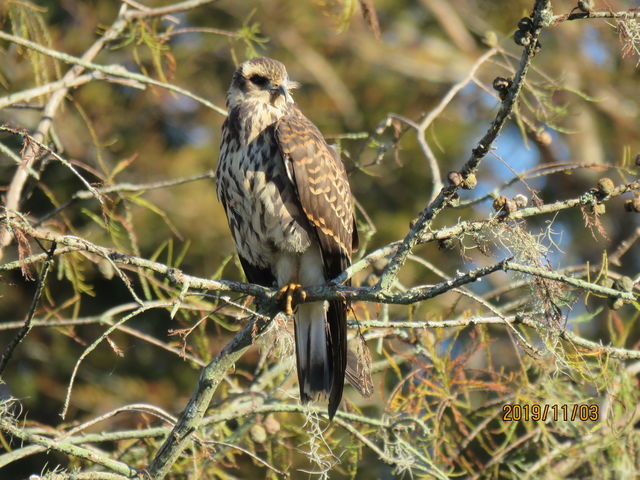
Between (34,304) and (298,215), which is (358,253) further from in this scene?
(34,304)

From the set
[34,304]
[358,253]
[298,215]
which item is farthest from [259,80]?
[34,304]

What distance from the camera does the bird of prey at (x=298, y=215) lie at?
3.87m

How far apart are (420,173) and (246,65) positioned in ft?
13.7

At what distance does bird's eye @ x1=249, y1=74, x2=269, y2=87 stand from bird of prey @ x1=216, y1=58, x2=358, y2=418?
0.81 feet

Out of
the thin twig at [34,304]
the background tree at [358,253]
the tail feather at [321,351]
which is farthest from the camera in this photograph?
the tail feather at [321,351]

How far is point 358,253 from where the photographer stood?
577 cm

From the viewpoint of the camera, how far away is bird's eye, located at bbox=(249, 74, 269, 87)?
4438 mm

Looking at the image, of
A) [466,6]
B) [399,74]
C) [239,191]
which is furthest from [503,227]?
[466,6]

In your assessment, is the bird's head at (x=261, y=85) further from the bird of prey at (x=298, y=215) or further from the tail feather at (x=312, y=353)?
the tail feather at (x=312, y=353)

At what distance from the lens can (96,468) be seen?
148 inches

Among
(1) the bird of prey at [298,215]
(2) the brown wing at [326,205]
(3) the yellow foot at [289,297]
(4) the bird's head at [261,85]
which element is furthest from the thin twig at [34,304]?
(4) the bird's head at [261,85]

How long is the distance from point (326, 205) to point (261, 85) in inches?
35.2
